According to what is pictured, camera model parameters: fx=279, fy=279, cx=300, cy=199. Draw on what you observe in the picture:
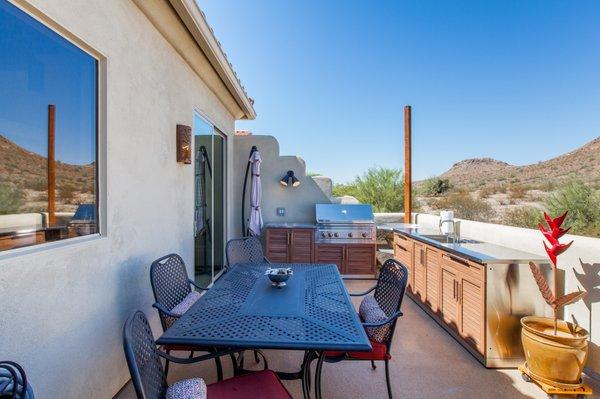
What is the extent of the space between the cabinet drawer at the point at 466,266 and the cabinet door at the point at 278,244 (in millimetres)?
2726

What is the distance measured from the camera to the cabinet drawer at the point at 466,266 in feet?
7.87

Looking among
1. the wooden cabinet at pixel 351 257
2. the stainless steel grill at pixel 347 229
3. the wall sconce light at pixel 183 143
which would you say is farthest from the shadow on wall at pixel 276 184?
the wall sconce light at pixel 183 143

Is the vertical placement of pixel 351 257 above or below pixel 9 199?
below

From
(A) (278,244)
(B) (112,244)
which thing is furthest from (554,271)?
(A) (278,244)

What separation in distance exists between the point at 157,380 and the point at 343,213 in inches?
173

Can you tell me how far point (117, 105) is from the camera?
6.45ft

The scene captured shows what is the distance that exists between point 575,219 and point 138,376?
24.4 feet

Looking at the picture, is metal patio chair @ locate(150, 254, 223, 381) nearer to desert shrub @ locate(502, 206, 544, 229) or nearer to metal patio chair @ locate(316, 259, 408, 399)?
metal patio chair @ locate(316, 259, 408, 399)

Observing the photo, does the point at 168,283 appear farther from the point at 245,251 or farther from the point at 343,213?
the point at 343,213

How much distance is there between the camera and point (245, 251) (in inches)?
131

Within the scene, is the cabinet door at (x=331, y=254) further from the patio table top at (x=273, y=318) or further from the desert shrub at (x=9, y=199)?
the desert shrub at (x=9, y=199)

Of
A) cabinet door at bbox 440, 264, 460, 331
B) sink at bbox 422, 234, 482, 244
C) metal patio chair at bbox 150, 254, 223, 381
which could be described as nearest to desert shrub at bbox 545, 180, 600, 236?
sink at bbox 422, 234, 482, 244

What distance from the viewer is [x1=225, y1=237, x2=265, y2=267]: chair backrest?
3.19 m

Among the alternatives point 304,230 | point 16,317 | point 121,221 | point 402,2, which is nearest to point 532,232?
point 304,230
